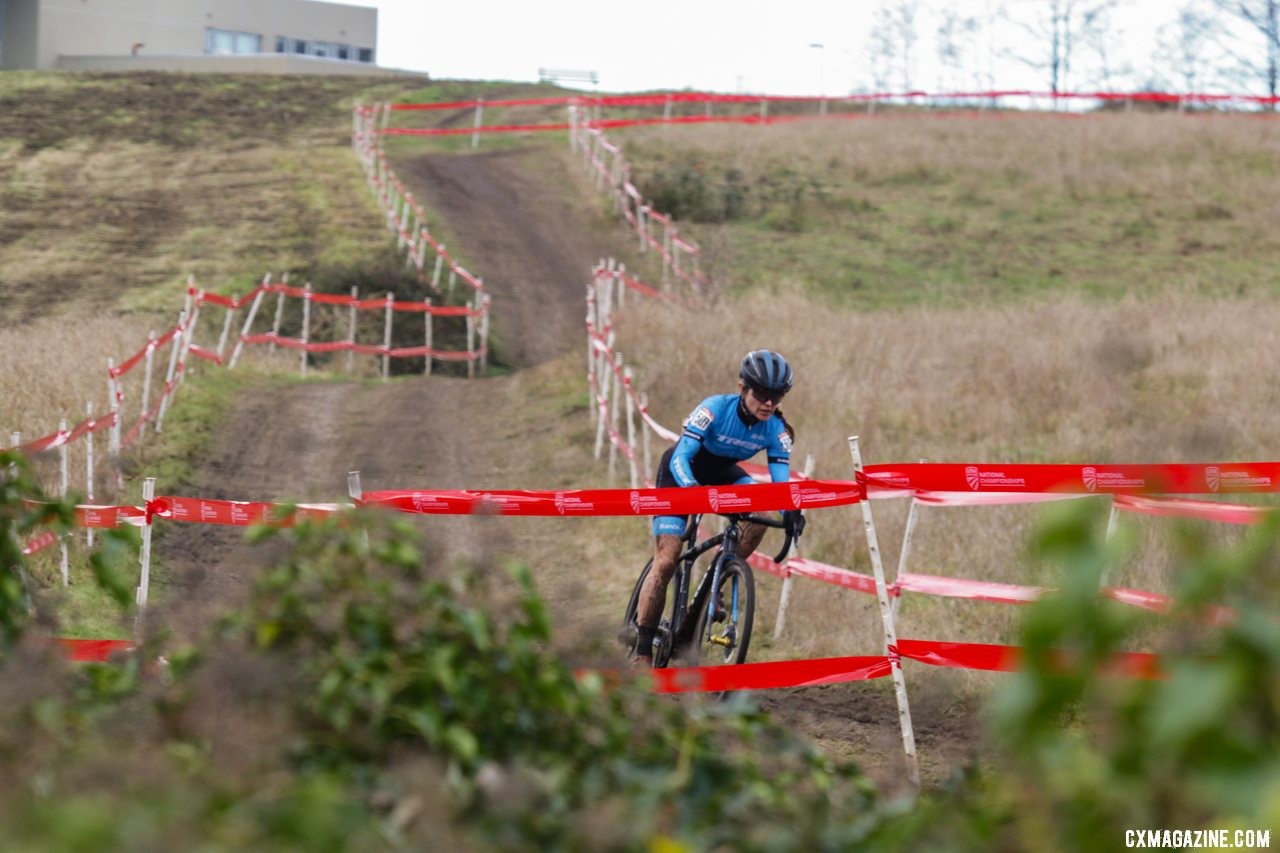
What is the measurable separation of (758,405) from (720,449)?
42 centimetres

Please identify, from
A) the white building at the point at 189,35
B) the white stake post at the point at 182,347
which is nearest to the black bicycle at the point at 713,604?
the white stake post at the point at 182,347

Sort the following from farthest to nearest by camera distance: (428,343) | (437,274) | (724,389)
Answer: (437,274), (428,343), (724,389)

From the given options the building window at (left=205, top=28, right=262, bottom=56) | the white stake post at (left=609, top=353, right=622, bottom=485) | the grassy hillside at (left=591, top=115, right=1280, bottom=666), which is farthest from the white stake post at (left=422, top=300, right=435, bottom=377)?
the building window at (left=205, top=28, right=262, bottom=56)

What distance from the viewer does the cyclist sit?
8.40 metres

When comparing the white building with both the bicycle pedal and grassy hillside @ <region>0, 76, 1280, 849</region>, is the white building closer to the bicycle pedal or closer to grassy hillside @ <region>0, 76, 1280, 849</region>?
grassy hillside @ <region>0, 76, 1280, 849</region>

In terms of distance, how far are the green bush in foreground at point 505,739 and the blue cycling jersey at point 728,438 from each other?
16.0ft

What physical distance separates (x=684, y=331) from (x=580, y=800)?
15768mm

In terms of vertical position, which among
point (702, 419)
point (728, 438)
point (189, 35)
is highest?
point (189, 35)

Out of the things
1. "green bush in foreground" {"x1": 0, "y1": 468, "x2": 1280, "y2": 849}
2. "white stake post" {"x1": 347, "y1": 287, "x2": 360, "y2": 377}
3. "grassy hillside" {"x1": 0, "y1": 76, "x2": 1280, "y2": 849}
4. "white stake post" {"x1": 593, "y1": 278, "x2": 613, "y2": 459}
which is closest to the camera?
"green bush in foreground" {"x1": 0, "y1": 468, "x2": 1280, "y2": 849}

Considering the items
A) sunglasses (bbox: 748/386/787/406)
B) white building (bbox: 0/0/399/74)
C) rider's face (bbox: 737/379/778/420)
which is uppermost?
white building (bbox: 0/0/399/74)

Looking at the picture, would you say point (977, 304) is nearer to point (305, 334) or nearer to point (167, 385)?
point (305, 334)

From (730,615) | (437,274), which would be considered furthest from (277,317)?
(730,615)

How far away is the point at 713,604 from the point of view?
828 cm

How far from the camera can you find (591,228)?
3138 centimetres
